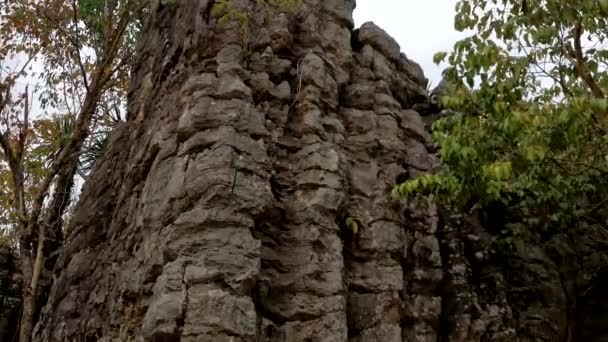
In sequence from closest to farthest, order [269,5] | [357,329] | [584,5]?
1. [584,5]
2. [357,329]
3. [269,5]

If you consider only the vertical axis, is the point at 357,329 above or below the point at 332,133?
below

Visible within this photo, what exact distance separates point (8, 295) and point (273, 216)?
330 inches

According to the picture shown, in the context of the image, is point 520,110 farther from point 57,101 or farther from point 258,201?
point 57,101

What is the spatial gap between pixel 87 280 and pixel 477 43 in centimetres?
591

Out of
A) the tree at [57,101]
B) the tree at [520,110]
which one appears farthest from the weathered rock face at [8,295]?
the tree at [520,110]

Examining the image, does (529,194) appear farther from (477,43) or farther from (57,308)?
(57,308)

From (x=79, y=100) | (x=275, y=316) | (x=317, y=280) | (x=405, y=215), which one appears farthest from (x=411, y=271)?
(x=79, y=100)

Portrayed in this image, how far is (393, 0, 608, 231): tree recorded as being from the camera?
6.53 meters

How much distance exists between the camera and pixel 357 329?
23.1 feet

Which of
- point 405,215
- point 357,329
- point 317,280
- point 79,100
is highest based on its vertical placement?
point 79,100

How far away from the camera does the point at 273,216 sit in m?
6.99

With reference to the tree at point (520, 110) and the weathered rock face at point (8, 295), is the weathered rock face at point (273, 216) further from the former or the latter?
the weathered rock face at point (8, 295)

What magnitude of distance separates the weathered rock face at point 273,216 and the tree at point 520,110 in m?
0.95

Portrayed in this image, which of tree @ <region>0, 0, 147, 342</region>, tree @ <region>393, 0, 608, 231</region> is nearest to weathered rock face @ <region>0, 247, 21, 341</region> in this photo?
tree @ <region>0, 0, 147, 342</region>
